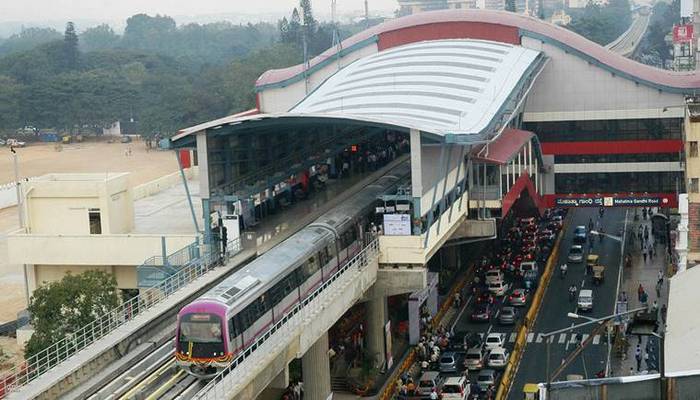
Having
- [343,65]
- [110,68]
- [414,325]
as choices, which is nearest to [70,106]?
[110,68]

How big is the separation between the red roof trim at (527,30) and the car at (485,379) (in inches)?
1013

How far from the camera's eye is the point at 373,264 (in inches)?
1609

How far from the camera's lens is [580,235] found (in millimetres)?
64625

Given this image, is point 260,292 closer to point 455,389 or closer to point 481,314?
point 455,389

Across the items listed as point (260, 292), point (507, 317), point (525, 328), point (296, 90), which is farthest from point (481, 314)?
point (296, 90)

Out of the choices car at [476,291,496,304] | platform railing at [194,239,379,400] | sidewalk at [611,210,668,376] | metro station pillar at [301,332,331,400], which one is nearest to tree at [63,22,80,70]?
sidewalk at [611,210,668,376]

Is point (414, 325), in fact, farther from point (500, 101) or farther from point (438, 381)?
point (500, 101)

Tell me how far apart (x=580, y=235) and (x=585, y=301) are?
50.5 ft

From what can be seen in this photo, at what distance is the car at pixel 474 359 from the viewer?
42.7 metres

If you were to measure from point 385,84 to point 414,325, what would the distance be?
1541 centimetres

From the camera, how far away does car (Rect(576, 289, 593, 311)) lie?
49.4m

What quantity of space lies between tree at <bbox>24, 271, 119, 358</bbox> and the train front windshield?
927cm

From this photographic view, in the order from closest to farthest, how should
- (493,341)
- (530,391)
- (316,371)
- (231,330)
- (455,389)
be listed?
(231,330)
(316,371)
(530,391)
(455,389)
(493,341)

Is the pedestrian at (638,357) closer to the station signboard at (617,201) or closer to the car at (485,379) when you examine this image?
the car at (485,379)
